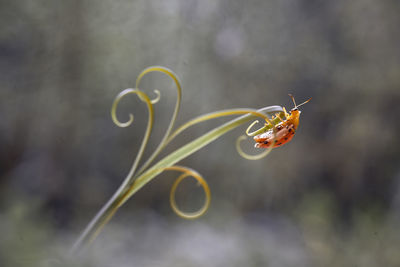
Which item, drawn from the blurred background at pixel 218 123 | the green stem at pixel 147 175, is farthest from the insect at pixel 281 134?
the blurred background at pixel 218 123

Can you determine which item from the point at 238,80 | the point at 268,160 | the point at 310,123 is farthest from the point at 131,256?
the point at 310,123

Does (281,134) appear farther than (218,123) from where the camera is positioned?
No

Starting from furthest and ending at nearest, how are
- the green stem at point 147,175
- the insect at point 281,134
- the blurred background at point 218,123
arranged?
1. the blurred background at point 218,123
2. the insect at point 281,134
3. the green stem at point 147,175

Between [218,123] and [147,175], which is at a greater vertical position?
[218,123]

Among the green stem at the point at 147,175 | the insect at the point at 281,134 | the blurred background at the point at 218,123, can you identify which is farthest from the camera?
the blurred background at the point at 218,123

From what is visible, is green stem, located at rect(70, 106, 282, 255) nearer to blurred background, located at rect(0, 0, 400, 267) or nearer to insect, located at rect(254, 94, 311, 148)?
insect, located at rect(254, 94, 311, 148)

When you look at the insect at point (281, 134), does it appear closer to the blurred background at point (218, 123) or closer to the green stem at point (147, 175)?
the green stem at point (147, 175)

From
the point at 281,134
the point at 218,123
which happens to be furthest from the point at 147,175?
the point at 218,123

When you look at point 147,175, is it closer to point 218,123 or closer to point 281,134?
point 281,134

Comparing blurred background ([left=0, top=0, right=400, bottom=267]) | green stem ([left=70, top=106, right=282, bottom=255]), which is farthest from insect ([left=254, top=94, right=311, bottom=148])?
blurred background ([left=0, top=0, right=400, bottom=267])
